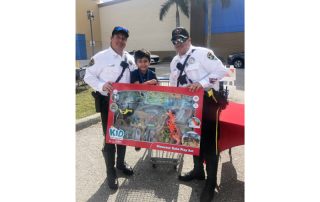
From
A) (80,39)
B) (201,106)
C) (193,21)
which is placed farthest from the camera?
(80,39)

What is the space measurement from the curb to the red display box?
2388mm

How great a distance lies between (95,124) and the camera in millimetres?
4801

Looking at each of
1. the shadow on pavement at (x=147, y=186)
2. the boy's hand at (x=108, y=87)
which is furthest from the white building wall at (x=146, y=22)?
the boy's hand at (x=108, y=87)

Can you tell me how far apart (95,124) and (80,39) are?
84.0 ft

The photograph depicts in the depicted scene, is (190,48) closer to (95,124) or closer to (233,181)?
(233,181)

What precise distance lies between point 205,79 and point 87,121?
3330 mm

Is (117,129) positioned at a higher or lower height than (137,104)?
lower

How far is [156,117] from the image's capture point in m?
2.27

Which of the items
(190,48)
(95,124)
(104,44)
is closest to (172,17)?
(104,44)

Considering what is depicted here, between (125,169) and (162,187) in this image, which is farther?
(125,169)

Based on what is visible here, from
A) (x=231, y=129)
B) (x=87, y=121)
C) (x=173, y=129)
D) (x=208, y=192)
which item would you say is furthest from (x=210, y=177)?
(x=87, y=121)

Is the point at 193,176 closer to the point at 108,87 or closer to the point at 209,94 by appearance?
the point at 209,94

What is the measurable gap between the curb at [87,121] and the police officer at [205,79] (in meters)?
2.94

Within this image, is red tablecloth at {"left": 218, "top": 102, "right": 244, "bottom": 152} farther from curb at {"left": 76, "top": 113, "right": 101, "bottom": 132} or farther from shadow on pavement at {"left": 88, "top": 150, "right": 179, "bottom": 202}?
curb at {"left": 76, "top": 113, "right": 101, "bottom": 132}
